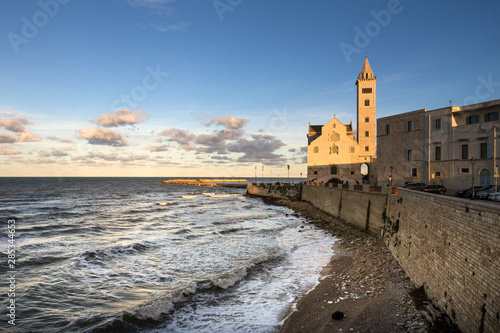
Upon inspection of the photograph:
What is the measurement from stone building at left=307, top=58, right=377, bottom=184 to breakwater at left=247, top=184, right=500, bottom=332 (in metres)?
40.2

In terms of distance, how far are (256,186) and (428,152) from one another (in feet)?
141

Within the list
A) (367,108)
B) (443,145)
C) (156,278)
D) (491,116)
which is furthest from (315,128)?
(156,278)

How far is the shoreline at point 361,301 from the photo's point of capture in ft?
29.7

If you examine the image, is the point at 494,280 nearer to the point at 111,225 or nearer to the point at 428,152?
the point at 111,225

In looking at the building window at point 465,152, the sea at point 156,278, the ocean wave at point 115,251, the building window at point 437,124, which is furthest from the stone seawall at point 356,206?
the ocean wave at point 115,251

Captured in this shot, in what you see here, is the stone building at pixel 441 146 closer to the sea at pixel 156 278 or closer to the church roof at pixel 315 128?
the sea at pixel 156 278

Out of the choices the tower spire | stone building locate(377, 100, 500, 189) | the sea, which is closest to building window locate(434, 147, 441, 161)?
stone building locate(377, 100, 500, 189)

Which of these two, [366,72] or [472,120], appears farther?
[366,72]

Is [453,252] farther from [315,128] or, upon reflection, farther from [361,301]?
[315,128]

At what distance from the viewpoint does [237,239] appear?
23375 mm

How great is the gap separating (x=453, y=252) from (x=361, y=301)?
3.58 meters

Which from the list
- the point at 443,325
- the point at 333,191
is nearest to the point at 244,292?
the point at 443,325

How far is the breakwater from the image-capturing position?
6.84 metres

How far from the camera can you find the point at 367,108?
198 ft
